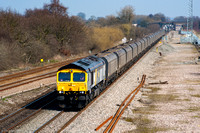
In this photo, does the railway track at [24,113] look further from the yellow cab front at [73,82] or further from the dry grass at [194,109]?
the dry grass at [194,109]

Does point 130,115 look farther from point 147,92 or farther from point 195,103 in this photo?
point 147,92

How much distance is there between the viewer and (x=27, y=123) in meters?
15.1

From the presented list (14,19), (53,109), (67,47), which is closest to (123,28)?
(67,47)

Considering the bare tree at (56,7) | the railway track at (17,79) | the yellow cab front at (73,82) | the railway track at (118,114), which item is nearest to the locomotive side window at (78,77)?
the yellow cab front at (73,82)

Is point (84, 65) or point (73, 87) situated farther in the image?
point (84, 65)

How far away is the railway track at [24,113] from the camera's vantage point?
584 inches

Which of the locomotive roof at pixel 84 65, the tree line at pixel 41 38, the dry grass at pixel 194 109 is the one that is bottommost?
the dry grass at pixel 194 109

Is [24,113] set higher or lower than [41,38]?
lower

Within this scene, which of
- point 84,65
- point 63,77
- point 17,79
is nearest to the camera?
point 63,77

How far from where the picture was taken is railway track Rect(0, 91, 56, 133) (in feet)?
48.6

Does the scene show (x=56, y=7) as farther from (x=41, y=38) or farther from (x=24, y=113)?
(x=24, y=113)

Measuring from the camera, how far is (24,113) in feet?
56.1

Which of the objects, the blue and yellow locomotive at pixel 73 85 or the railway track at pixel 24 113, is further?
the blue and yellow locomotive at pixel 73 85

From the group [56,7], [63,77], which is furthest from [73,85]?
[56,7]
